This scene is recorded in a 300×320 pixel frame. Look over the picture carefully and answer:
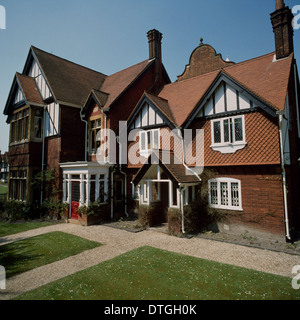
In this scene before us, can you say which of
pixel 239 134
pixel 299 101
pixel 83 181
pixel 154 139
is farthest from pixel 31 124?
pixel 299 101

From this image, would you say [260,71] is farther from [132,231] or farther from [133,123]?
[132,231]

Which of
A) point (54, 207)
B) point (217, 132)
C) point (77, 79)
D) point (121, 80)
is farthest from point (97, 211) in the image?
point (77, 79)

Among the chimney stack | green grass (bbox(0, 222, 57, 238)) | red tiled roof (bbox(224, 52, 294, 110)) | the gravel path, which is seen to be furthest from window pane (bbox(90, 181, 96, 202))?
the chimney stack

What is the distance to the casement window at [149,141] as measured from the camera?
47.6ft

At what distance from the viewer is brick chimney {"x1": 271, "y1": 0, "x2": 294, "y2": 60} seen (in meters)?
12.1

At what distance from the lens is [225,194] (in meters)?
11.3

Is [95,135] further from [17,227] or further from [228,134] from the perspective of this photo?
[228,134]

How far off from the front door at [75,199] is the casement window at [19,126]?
272 inches

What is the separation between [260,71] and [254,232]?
9.35m

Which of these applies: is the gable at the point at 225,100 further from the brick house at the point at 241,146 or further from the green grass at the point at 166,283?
the green grass at the point at 166,283

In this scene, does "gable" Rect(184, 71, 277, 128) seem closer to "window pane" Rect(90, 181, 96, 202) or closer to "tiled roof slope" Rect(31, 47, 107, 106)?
"window pane" Rect(90, 181, 96, 202)

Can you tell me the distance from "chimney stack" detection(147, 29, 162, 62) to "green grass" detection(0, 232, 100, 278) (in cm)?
1762

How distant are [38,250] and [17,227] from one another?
5755 mm

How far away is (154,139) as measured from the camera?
14.6 m
